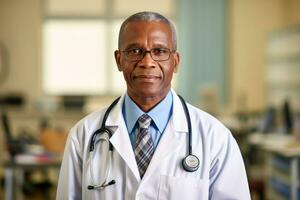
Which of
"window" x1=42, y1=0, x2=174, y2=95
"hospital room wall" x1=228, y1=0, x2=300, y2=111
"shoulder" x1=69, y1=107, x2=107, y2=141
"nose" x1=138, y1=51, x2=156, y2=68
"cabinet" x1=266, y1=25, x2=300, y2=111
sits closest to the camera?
"nose" x1=138, y1=51, x2=156, y2=68

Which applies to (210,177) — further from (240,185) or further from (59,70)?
(59,70)

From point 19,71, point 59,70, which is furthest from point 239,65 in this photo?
point 19,71

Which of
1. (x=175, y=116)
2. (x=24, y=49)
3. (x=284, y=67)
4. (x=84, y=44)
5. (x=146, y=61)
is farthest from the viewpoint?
(x=84, y=44)

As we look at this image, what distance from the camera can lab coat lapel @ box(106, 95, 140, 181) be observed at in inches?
52.5

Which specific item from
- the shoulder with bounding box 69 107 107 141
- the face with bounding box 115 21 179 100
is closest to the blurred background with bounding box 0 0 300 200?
the shoulder with bounding box 69 107 107 141

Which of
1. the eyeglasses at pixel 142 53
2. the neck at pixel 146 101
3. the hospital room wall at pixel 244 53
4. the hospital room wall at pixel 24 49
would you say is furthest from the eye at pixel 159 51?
the hospital room wall at pixel 24 49

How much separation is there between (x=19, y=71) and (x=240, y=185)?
662cm

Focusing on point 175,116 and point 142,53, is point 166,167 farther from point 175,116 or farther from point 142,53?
point 142,53

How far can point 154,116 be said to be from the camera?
138 centimetres

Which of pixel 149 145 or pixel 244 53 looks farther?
pixel 244 53

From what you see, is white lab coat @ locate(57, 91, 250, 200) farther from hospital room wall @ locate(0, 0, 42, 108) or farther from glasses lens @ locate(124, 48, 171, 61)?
hospital room wall @ locate(0, 0, 42, 108)

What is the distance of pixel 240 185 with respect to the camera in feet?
4.42

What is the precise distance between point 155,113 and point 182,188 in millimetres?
220

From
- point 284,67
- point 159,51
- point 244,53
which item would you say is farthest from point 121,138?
point 244,53
